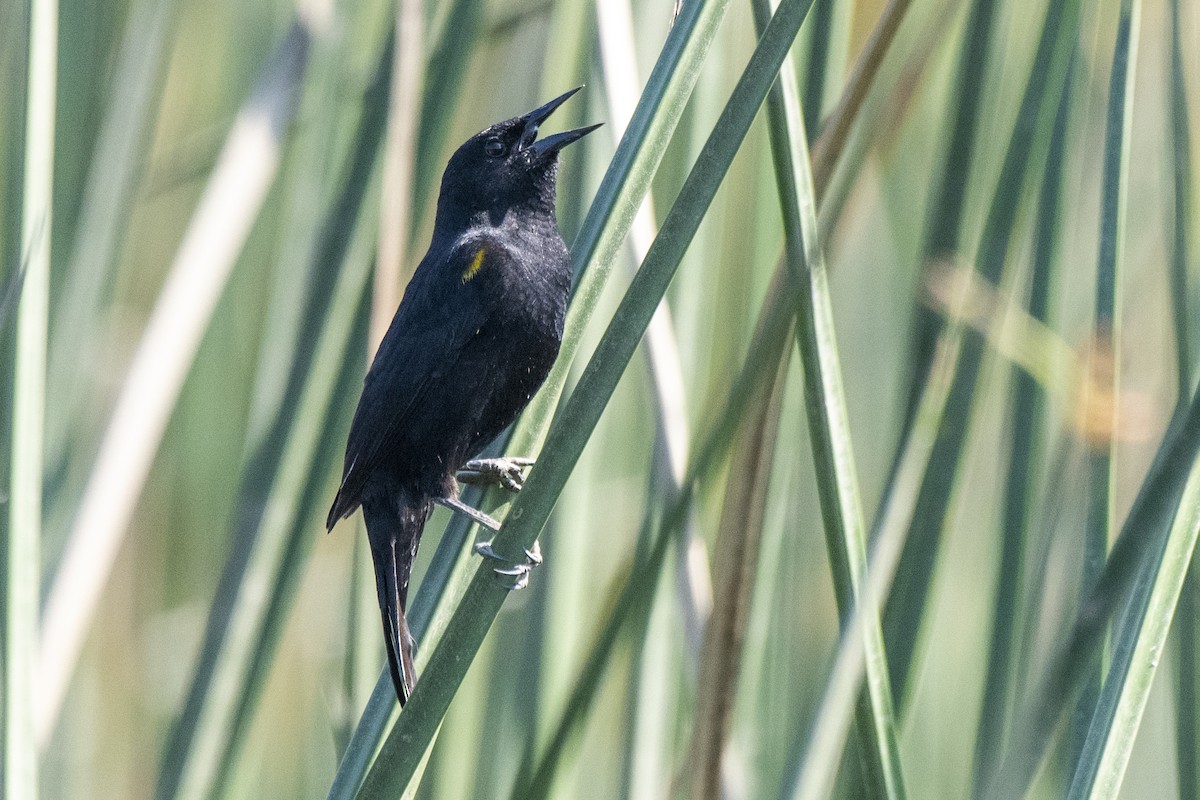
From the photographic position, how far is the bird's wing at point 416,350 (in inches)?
58.6

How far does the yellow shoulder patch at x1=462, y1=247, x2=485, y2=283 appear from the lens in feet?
5.18

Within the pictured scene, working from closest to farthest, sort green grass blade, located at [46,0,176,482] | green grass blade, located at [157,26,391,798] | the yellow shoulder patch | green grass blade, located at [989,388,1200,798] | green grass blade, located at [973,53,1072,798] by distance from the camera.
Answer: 1. green grass blade, located at [989,388,1200,798]
2. green grass blade, located at [973,53,1072,798]
3. green grass blade, located at [157,26,391,798]
4. green grass blade, located at [46,0,176,482]
5. the yellow shoulder patch

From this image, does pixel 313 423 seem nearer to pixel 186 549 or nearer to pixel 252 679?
pixel 252 679

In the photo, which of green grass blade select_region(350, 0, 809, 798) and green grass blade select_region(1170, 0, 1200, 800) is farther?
green grass blade select_region(1170, 0, 1200, 800)

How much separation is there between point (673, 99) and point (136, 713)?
1722 mm

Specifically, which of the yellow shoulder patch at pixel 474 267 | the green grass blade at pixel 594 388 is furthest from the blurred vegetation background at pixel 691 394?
the yellow shoulder patch at pixel 474 267

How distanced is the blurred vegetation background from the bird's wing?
0.04m

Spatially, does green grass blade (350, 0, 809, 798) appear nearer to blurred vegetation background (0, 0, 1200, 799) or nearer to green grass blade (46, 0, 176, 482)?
blurred vegetation background (0, 0, 1200, 799)

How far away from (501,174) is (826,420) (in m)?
1.00

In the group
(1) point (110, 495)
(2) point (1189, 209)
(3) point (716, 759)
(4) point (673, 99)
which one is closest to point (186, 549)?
(1) point (110, 495)

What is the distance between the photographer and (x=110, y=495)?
1.42 m

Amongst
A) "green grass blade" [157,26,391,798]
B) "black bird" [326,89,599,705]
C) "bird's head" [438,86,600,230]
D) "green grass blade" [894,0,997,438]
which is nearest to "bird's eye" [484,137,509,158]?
"bird's head" [438,86,600,230]

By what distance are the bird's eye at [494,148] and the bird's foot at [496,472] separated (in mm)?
468

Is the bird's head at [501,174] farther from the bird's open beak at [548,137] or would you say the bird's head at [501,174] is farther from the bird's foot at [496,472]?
the bird's foot at [496,472]
